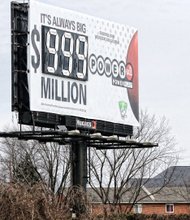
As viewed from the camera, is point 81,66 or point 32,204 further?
point 81,66

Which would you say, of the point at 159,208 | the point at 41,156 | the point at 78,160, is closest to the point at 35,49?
the point at 78,160

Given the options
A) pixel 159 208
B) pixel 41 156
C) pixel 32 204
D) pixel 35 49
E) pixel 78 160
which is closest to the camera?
pixel 32 204

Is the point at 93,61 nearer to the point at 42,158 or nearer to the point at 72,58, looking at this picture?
the point at 72,58

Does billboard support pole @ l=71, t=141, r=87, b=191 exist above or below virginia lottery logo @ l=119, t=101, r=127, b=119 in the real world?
below

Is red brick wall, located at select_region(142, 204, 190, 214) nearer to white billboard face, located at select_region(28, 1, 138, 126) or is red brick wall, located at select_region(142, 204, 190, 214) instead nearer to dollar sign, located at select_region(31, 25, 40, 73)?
white billboard face, located at select_region(28, 1, 138, 126)

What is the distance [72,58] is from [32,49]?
7.89 feet

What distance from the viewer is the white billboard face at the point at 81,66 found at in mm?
29141

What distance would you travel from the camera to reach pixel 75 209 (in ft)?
70.6

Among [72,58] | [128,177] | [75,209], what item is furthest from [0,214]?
[128,177]

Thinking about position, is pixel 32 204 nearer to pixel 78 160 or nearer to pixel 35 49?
pixel 35 49

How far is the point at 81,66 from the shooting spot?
31.4 m

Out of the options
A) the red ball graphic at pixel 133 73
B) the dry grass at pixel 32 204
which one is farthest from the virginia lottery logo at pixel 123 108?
the dry grass at pixel 32 204

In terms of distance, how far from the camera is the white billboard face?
95.6 feet

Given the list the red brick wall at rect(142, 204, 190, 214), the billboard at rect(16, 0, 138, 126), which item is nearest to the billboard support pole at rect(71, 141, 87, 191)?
the billboard at rect(16, 0, 138, 126)
